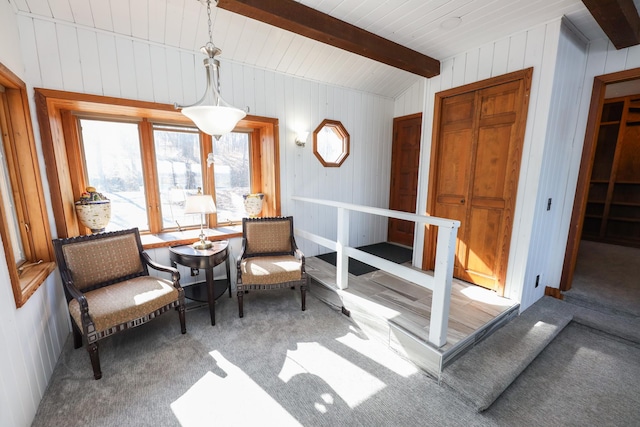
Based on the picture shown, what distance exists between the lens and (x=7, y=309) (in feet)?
4.75

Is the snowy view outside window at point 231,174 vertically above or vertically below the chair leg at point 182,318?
above

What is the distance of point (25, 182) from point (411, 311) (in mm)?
3213

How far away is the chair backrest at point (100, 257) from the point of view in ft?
7.04

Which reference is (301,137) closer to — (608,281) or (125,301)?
(125,301)

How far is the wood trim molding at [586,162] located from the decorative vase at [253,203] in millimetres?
3457

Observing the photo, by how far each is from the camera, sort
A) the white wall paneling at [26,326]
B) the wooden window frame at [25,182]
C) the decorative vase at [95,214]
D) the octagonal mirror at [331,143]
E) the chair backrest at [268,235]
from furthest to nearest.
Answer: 1. the octagonal mirror at [331,143]
2. the chair backrest at [268,235]
3. the decorative vase at [95,214]
4. the wooden window frame at [25,182]
5. the white wall paneling at [26,326]

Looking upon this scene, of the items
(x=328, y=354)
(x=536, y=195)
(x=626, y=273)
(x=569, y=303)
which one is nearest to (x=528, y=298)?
(x=569, y=303)

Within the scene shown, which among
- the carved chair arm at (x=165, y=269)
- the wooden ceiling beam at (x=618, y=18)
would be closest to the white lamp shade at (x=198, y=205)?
the carved chair arm at (x=165, y=269)

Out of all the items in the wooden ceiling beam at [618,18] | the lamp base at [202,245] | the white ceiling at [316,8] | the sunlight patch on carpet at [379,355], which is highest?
the white ceiling at [316,8]

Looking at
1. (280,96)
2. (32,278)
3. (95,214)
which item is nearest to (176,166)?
(95,214)

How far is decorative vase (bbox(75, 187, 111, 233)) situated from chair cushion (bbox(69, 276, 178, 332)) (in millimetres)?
643

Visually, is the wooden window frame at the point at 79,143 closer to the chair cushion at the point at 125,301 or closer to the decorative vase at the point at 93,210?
the decorative vase at the point at 93,210

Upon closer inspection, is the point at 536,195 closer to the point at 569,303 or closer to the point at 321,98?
the point at 569,303

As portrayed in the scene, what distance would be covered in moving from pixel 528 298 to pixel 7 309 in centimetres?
396
